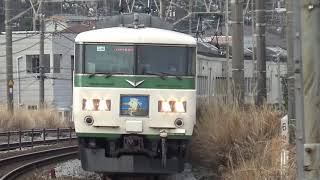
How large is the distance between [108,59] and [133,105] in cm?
99

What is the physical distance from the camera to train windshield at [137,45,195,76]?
1138 centimetres

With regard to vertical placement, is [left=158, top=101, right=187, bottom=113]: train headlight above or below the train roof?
below

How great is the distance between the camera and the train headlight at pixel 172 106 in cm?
1112

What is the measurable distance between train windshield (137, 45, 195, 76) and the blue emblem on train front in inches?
21.2

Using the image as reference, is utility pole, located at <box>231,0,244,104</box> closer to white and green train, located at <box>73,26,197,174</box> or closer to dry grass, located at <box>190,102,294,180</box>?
dry grass, located at <box>190,102,294,180</box>

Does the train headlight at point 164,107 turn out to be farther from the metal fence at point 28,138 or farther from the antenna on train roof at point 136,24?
the metal fence at point 28,138

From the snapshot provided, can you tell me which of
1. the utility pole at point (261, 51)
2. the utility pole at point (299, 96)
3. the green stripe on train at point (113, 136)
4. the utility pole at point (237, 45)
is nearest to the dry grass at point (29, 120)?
the utility pole at point (261, 51)

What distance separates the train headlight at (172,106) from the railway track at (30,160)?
4.32m

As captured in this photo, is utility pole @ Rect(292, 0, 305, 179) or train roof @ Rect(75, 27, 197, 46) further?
train roof @ Rect(75, 27, 197, 46)

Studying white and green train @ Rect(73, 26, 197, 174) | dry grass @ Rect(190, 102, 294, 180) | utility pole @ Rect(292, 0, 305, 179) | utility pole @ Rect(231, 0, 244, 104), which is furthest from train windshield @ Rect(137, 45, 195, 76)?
utility pole @ Rect(292, 0, 305, 179)

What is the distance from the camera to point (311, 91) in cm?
382

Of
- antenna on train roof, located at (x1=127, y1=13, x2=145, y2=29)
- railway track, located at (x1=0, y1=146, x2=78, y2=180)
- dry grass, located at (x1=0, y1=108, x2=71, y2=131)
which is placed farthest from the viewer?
dry grass, located at (x1=0, y1=108, x2=71, y2=131)

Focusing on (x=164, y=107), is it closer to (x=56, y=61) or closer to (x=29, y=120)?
(x=29, y=120)

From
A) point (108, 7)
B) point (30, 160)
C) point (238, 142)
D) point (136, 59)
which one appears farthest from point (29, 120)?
point (136, 59)
